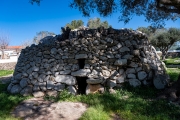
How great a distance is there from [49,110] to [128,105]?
222cm

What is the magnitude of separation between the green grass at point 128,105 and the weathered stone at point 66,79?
418mm

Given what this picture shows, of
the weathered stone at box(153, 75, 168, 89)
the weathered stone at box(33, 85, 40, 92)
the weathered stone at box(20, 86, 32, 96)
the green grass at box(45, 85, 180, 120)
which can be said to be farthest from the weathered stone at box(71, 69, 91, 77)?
the weathered stone at box(153, 75, 168, 89)

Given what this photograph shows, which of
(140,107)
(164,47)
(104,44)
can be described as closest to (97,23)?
(164,47)

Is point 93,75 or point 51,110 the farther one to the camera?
point 93,75

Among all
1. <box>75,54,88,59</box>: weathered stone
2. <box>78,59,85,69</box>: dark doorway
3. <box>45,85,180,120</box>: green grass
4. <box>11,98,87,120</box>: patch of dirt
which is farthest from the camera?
<box>78,59,85,69</box>: dark doorway

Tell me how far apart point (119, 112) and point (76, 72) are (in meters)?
2.42

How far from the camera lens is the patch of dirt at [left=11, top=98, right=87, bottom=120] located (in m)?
4.68

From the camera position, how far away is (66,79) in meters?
6.58

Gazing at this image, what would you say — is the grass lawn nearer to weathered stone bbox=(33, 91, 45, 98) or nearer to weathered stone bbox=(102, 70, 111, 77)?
weathered stone bbox=(33, 91, 45, 98)

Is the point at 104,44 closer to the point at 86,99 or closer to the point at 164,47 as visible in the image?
the point at 86,99

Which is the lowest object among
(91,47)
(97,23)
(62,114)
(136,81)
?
(62,114)

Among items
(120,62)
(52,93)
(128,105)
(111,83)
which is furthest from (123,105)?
(52,93)

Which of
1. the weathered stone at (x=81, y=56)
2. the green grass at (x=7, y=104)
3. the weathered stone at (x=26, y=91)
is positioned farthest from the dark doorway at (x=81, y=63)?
the green grass at (x=7, y=104)

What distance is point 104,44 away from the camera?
6898 mm
